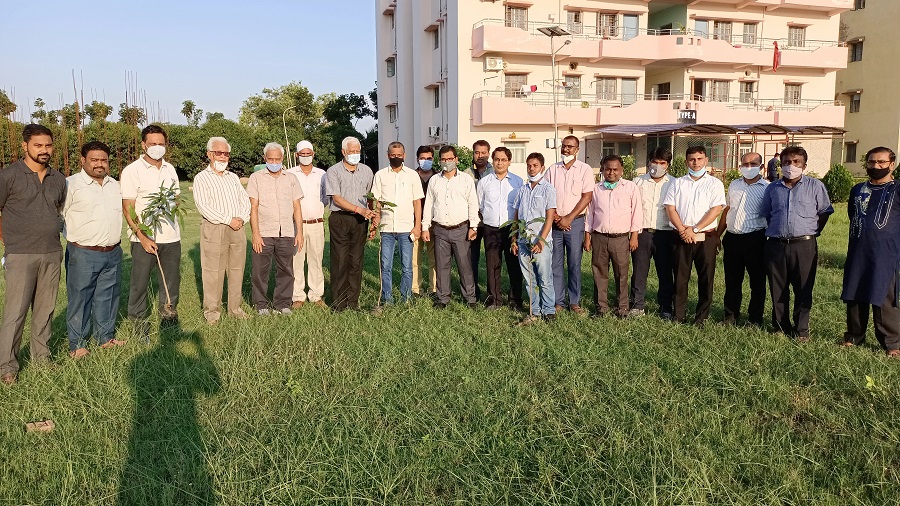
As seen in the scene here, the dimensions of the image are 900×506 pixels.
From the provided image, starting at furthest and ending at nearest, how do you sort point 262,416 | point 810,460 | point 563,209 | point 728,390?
1. point 563,209
2. point 728,390
3. point 262,416
4. point 810,460

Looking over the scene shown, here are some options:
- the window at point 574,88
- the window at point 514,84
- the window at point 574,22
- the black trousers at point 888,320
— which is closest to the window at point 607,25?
the window at point 574,22

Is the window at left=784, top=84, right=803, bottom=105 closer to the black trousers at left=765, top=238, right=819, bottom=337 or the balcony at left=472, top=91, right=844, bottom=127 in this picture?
the balcony at left=472, top=91, right=844, bottom=127

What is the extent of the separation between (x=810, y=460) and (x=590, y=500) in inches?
51.6

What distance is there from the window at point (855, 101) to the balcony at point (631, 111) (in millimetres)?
5597

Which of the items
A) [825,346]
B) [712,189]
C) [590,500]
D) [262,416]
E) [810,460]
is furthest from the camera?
[712,189]

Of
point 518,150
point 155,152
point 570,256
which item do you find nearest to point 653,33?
point 518,150

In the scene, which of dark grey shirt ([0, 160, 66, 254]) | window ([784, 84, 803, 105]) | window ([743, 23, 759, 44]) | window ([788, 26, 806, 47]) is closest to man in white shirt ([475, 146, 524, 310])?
dark grey shirt ([0, 160, 66, 254])

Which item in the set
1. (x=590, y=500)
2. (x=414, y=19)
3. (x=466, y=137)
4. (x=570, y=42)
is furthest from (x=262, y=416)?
(x=414, y=19)

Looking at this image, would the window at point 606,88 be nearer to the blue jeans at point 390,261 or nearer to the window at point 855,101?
the window at point 855,101

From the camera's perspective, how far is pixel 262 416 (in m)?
3.95

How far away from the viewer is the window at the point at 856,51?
32.9m

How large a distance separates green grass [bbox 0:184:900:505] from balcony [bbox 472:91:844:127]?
68.8 feet

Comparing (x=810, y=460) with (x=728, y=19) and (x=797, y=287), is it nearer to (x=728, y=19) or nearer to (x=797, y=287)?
(x=797, y=287)

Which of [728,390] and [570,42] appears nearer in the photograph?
[728,390]
